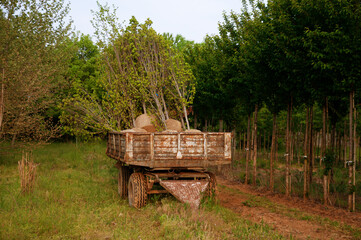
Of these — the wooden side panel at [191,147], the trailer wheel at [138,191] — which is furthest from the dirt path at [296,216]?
the trailer wheel at [138,191]

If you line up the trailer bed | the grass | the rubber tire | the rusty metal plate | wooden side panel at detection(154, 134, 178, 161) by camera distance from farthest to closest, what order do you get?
the rubber tire
wooden side panel at detection(154, 134, 178, 161)
the trailer bed
the rusty metal plate
the grass

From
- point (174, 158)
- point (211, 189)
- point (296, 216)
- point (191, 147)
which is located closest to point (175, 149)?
point (174, 158)

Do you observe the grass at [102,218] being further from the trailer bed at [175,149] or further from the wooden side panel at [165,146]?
the wooden side panel at [165,146]

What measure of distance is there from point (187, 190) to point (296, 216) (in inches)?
124

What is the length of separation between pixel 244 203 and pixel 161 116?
5494 mm

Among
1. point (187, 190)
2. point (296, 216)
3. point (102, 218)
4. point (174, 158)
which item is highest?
point (174, 158)

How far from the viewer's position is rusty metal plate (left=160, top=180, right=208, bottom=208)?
855cm

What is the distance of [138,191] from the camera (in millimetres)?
8820

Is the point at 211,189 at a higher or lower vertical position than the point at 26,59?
lower

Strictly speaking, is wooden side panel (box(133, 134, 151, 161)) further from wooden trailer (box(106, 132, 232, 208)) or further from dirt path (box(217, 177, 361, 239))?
dirt path (box(217, 177, 361, 239))

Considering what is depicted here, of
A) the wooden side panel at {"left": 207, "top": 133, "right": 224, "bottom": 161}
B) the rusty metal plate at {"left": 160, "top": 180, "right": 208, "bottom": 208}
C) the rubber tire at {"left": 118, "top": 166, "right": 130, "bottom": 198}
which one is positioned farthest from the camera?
the rubber tire at {"left": 118, "top": 166, "right": 130, "bottom": 198}

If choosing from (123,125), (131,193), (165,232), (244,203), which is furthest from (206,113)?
(165,232)

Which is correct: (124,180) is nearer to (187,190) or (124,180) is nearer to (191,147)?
(187,190)

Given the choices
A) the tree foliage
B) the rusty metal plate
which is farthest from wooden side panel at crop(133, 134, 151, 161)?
Answer: the tree foliage
